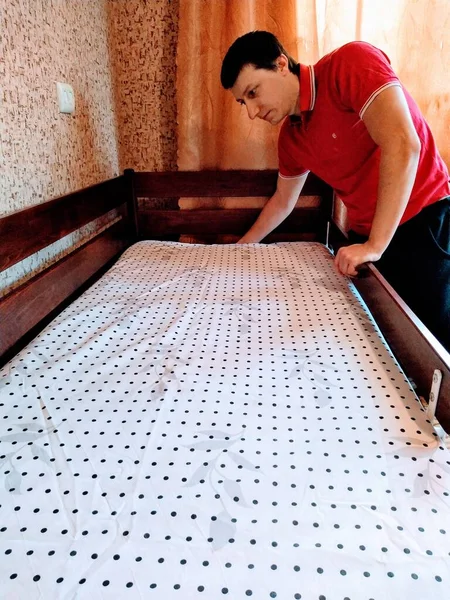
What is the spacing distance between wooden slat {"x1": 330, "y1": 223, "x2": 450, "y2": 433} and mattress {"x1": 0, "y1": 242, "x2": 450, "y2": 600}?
3 cm

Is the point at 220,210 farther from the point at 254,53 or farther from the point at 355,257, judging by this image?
the point at 355,257

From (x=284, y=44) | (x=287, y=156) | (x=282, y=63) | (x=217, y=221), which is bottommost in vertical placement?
(x=217, y=221)

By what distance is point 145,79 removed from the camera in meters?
1.96

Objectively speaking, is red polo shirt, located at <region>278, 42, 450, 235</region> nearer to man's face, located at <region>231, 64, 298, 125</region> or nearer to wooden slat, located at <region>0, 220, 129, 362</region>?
man's face, located at <region>231, 64, 298, 125</region>

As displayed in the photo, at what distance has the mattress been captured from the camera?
50 cm

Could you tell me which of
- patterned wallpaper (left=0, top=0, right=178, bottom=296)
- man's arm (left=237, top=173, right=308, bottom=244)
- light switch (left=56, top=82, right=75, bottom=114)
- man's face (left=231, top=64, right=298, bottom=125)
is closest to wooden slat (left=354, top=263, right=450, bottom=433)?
man's face (left=231, top=64, right=298, bottom=125)

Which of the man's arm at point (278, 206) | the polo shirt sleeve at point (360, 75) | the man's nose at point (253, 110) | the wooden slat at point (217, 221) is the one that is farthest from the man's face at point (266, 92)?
the wooden slat at point (217, 221)

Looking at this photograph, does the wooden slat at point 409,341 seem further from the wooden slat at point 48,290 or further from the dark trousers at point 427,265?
the wooden slat at point 48,290

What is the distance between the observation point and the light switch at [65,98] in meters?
1.46

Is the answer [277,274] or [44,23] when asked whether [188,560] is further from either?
[44,23]

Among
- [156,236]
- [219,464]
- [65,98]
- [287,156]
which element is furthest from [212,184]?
[219,464]

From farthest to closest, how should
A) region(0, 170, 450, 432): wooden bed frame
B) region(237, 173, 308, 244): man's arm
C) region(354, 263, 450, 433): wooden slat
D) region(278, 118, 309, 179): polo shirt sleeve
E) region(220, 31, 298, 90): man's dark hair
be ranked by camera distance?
region(237, 173, 308, 244): man's arm, region(278, 118, 309, 179): polo shirt sleeve, region(220, 31, 298, 90): man's dark hair, region(0, 170, 450, 432): wooden bed frame, region(354, 263, 450, 433): wooden slat

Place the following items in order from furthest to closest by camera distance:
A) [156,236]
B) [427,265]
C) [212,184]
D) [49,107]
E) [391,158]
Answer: [156,236], [212,184], [49,107], [427,265], [391,158]

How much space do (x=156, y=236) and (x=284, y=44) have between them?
0.90m
